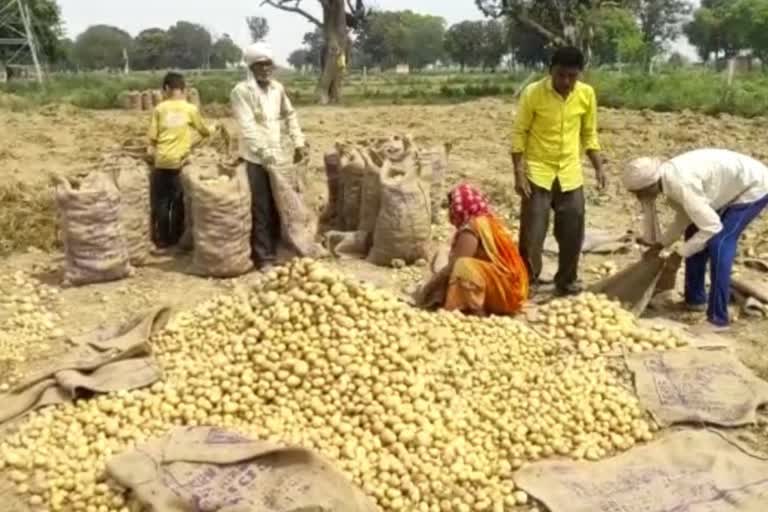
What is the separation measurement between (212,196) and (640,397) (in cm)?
336

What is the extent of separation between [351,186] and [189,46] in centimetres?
8351

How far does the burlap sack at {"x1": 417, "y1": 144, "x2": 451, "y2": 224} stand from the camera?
7266 mm

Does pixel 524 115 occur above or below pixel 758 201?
above

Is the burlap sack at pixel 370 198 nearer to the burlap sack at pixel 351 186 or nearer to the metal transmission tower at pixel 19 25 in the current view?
the burlap sack at pixel 351 186

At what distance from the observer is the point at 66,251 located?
620 cm

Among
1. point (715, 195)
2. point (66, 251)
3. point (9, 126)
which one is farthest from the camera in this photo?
point (9, 126)

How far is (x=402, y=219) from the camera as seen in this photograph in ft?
21.1

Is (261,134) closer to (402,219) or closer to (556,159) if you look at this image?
(402,219)

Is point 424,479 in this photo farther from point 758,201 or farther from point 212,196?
point 212,196

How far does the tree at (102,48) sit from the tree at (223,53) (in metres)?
8.55

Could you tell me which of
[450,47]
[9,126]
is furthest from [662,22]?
[9,126]

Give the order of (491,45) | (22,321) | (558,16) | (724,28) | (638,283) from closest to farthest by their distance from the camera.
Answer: (638,283)
(22,321)
(558,16)
(724,28)
(491,45)

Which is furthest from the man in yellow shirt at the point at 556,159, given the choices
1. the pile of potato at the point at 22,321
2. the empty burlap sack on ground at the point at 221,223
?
the pile of potato at the point at 22,321

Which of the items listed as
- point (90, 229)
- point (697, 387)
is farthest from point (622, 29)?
point (697, 387)
